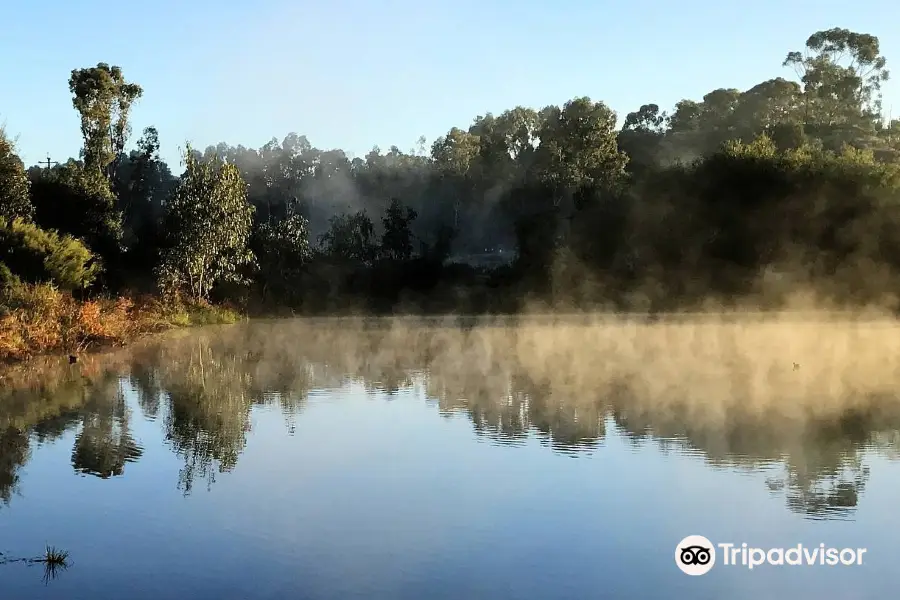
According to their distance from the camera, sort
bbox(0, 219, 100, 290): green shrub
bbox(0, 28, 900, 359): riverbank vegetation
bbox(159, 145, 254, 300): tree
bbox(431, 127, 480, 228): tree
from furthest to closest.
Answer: bbox(431, 127, 480, 228): tree, bbox(159, 145, 254, 300): tree, bbox(0, 28, 900, 359): riverbank vegetation, bbox(0, 219, 100, 290): green shrub

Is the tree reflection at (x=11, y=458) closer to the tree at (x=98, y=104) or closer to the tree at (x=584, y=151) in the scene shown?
the tree at (x=98, y=104)

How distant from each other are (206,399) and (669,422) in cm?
899

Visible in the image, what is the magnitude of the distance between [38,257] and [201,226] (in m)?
12.2

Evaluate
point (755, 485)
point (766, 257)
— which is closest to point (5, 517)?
point (755, 485)

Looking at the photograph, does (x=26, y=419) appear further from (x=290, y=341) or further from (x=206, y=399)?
(x=290, y=341)

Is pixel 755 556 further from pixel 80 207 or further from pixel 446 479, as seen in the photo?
pixel 80 207

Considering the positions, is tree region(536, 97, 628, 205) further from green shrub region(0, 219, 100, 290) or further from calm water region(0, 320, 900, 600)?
calm water region(0, 320, 900, 600)

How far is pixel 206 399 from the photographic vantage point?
17.4m

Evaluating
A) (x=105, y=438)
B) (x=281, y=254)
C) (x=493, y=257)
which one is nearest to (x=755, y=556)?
(x=105, y=438)

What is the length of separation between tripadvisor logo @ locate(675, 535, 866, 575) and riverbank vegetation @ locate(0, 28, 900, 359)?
20.0m

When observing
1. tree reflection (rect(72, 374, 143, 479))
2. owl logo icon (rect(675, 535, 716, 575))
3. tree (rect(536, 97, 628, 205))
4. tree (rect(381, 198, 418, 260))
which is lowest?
tree reflection (rect(72, 374, 143, 479))

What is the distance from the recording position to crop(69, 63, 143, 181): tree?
157 feet

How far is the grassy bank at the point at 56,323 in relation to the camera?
23.5 metres

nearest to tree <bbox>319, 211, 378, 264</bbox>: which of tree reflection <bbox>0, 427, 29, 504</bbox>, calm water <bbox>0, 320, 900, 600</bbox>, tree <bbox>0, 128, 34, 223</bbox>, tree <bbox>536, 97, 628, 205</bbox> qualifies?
tree <bbox>536, 97, 628, 205</bbox>
